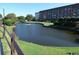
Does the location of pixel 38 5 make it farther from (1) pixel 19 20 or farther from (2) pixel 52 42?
(2) pixel 52 42

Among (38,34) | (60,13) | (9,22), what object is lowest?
(38,34)

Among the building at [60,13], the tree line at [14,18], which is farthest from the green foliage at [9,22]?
the building at [60,13]

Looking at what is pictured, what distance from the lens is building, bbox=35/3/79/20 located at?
13.7 feet

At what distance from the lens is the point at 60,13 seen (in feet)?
14.0

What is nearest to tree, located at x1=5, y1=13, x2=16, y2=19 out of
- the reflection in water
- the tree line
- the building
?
the tree line

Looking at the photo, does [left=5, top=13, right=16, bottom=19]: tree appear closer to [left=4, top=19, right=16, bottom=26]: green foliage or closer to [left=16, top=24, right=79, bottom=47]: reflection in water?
[left=4, top=19, right=16, bottom=26]: green foliage

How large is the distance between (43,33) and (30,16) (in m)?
0.41

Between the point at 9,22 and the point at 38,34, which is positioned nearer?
the point at 9,22

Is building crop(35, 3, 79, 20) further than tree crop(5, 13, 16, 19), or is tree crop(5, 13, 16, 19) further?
building crop(35, 3, 79, 20)

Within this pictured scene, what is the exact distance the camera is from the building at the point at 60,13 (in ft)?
13.7

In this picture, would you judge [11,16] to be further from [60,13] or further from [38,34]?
[60,13]

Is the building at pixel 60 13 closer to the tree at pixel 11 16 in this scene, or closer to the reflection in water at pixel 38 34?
the reflection in water at pixel 38 34

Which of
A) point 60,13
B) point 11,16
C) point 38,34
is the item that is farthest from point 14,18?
point 60,13
